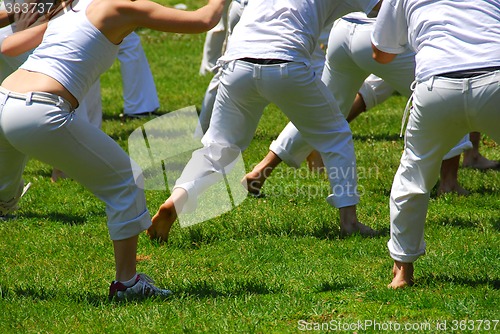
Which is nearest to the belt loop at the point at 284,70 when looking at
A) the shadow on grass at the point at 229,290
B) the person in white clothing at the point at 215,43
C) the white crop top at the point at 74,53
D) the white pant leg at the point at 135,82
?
the white crop top at the point at 74,53

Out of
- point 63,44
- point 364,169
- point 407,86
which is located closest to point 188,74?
point 364,169

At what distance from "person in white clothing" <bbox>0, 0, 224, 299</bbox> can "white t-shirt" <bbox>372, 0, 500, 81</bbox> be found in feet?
3.34

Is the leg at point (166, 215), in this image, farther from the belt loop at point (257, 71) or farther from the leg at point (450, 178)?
the leg at point (450, 178)

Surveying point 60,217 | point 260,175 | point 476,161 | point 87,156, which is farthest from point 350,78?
point 87,156

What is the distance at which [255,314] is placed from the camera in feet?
14.4

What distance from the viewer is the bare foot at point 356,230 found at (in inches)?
232

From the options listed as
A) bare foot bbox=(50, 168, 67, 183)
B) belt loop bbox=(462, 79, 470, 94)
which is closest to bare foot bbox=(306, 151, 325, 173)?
bare foot bbox=(50, 168, 67, 183)

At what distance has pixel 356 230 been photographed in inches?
233

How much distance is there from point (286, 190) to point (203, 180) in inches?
58.3

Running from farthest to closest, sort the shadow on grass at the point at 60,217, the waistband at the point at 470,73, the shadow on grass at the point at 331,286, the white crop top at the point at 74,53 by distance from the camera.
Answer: the shadow on grass at the point at 60,217 < the shadow on grass at the point at 331,286 < the white crop top at the point at 74,53 < the waistband at the point at 470,73

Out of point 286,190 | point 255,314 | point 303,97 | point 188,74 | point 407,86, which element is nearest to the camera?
point 255,314

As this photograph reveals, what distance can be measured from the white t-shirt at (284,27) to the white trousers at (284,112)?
0.09 metres

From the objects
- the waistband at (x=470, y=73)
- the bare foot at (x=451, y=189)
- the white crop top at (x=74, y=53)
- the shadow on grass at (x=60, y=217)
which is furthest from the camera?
the bare foot at (x=451, y=189)

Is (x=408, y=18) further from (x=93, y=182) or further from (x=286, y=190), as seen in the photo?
(x=286, y=190)
